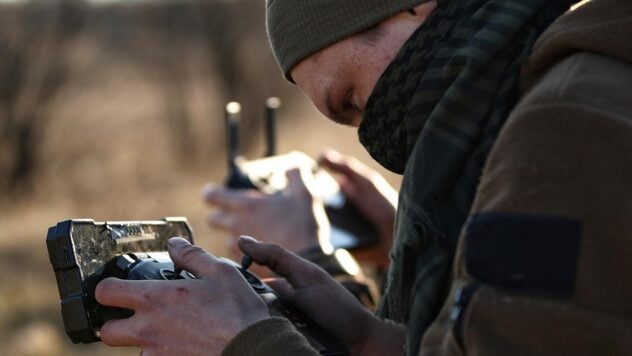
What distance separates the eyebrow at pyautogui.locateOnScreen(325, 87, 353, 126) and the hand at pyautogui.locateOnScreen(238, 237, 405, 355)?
0.91 feet

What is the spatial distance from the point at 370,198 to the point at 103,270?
2116 millimetres

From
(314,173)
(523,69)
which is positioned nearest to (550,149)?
(523,69)

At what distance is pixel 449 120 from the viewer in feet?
5.80

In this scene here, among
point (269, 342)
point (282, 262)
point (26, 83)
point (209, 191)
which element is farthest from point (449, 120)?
point (26, 83)

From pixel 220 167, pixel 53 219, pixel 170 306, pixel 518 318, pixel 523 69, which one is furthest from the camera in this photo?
pixel 220 167

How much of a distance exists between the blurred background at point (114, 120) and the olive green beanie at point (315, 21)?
635cm

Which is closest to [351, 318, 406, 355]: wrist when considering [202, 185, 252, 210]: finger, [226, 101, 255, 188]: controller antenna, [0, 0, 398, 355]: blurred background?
[202, 185, 252, 210]: finger

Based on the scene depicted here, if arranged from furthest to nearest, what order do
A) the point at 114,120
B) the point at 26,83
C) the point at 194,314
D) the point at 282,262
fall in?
the point at 114,120, the point at 26,83, the point at 282,262, the point at 194,314

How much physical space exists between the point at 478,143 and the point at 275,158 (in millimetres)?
2762

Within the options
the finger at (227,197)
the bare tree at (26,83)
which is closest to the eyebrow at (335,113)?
the finger at (227,197)

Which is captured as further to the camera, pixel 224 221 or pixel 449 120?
pixel 224 221

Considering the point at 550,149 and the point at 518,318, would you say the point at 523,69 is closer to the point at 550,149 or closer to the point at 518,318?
the point at 550,149

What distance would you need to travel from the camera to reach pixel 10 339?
8.64m

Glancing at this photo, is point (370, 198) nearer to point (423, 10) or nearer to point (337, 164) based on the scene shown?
point (337, 164)
